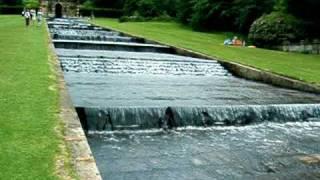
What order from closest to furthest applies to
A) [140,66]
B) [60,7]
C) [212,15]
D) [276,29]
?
[140,66]
[276,29]
[212,15]
[60,7]

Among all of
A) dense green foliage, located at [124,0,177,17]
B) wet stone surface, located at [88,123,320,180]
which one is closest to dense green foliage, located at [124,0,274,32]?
dense green foliage, located at [124,0,177,17]

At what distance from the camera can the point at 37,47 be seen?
1738cm

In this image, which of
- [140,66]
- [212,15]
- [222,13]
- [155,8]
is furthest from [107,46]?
[155,8]

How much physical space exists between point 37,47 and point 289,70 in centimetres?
832

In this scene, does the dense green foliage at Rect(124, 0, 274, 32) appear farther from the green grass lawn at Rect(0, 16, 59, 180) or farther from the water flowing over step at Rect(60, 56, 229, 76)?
the green grass lawn at Rect(0, 16, 59, 180)

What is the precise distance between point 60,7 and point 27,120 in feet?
219

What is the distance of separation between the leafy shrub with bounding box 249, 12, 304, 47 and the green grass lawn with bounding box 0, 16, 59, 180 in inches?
586

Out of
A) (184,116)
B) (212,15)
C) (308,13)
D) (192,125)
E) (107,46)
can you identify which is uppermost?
(308,13)

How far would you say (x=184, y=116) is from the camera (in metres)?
10.0

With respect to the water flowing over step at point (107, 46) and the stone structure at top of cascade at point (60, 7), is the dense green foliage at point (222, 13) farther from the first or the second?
the stone structure at top of cascade at point (60, 7)

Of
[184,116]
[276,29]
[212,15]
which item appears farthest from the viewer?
[212,15]

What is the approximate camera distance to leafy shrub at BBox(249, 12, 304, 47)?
24.8 m

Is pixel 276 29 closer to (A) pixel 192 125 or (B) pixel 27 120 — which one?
(A) pixel 192 125

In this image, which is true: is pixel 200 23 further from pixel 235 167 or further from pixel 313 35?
pixel 235 167
